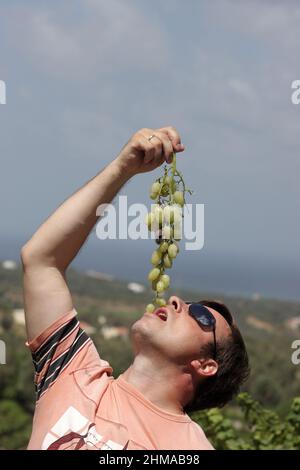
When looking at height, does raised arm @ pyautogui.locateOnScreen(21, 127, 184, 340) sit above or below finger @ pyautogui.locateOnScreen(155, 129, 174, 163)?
below

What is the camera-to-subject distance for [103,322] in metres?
53.6

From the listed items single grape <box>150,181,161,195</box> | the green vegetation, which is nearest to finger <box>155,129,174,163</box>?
single grape <box>150,181,161,195</box>

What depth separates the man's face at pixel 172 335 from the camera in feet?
9.71

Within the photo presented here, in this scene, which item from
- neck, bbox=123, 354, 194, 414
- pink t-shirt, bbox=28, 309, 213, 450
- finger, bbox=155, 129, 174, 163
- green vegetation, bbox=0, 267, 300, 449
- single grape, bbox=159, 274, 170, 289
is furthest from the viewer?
green vegetation, bbox=0, 267, 300, 449

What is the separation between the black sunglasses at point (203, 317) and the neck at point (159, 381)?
8.1 inches

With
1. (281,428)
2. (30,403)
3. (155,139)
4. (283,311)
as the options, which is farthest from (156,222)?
(283,311)

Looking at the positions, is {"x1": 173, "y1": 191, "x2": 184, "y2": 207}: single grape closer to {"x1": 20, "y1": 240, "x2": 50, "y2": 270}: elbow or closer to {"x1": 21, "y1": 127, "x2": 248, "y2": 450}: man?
{"x1": 21, "y1": 127, "x2": 248, "y2": 450}: man

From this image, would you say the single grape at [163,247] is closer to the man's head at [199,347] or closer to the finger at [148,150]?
the man's head at [199,347]

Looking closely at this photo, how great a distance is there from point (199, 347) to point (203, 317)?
0.13 meters

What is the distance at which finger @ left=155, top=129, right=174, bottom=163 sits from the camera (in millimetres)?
3043

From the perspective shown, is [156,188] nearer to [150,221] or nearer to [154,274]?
[150,221]

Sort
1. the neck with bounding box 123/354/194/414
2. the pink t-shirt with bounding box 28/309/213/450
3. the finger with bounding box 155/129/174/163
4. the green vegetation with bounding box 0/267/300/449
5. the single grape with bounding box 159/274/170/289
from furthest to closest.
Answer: the green vegetation with bounding box 0/267/300/449 → the single grape with bounding box 159/274/170/289 → the finger with bounding box 155/129/174/163 → the neck with bounding box 123/354/194/414 → the pink t-shirt with bounding box 28/309/213/450

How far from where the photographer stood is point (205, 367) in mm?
3045
